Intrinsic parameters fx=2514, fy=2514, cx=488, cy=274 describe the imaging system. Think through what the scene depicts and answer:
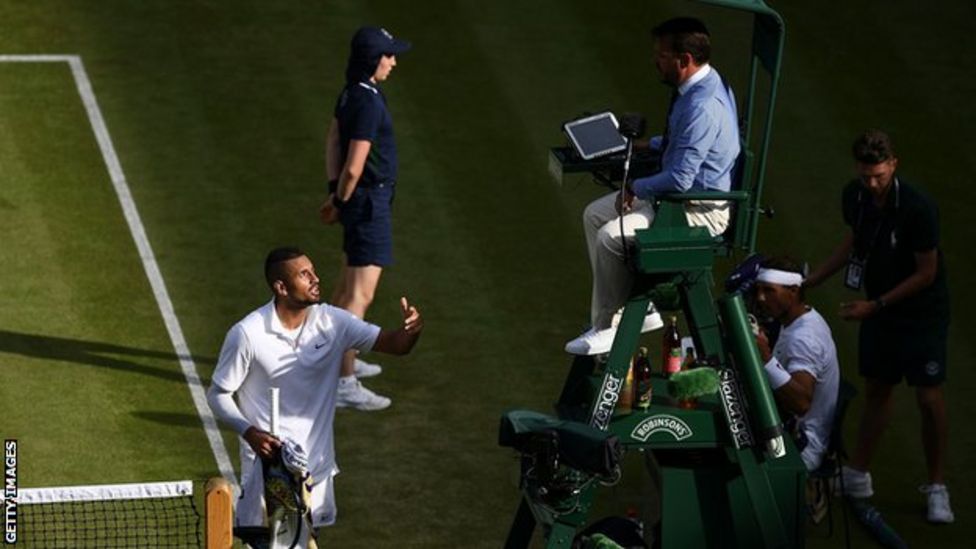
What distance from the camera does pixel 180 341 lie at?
1853cm

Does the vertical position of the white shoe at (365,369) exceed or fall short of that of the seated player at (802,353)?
it falls short

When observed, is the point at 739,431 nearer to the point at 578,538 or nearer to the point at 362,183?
the point at 578,538

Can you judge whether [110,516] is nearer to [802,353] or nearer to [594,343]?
[594,343]

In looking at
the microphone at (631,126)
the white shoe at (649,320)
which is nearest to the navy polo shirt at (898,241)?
the white shoe at (649,320)

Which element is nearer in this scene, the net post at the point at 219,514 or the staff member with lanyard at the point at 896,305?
the net post at the point at 219,514

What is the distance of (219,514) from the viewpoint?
12.3 meters

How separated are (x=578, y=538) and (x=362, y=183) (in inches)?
172

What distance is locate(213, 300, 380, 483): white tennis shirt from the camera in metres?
14.2

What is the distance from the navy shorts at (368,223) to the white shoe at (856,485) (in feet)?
11.7

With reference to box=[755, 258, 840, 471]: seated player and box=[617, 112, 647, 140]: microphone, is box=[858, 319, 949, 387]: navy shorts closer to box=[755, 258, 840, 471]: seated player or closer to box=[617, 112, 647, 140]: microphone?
box=[755, 258, 840, 471]: seated player

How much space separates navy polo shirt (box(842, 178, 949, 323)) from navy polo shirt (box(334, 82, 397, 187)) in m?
3.23

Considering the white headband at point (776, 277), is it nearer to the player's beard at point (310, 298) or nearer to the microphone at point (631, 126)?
the microphone at point (631, 126)

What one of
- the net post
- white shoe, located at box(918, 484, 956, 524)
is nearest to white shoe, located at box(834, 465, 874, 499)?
white shoe, located at box(918, 484, 956, 524)

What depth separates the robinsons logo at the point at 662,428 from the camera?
14.6 m
